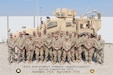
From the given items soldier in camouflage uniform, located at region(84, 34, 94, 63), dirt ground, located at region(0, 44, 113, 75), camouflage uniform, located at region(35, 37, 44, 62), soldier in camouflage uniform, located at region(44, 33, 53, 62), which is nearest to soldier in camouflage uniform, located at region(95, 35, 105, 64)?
soldier in camouflage uniform, located at region(84, 34, 94, 63)

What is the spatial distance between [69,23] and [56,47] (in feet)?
13.6

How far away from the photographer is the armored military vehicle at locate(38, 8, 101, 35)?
568 inches

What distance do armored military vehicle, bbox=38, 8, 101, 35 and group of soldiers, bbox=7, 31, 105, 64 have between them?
3.22 meters

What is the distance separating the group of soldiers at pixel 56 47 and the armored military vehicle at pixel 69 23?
3.22 m

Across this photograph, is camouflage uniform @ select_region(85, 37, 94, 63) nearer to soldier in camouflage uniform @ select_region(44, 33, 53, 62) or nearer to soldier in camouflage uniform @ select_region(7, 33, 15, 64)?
soldier in camouflage uniform @ select_region(44, 33, 53, 62)

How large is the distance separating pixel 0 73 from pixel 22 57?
74.0 inches

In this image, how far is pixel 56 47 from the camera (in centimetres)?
1076

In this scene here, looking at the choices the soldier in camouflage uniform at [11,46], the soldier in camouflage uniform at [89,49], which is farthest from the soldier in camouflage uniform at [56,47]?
the soldier in camouflage uniform at [11,46]

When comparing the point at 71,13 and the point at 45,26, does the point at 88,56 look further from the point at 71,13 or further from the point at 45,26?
the point at 71,13

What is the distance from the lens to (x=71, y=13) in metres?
15.7

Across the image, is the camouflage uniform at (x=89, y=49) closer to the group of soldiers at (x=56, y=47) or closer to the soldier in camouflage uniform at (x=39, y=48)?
the group of soldiers at (x=56, y=47)

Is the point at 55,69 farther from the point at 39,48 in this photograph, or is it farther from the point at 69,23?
the point at 69,23

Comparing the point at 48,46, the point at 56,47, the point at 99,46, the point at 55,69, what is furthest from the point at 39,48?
the point at 99,46

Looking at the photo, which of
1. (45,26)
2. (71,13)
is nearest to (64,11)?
(71,13)
